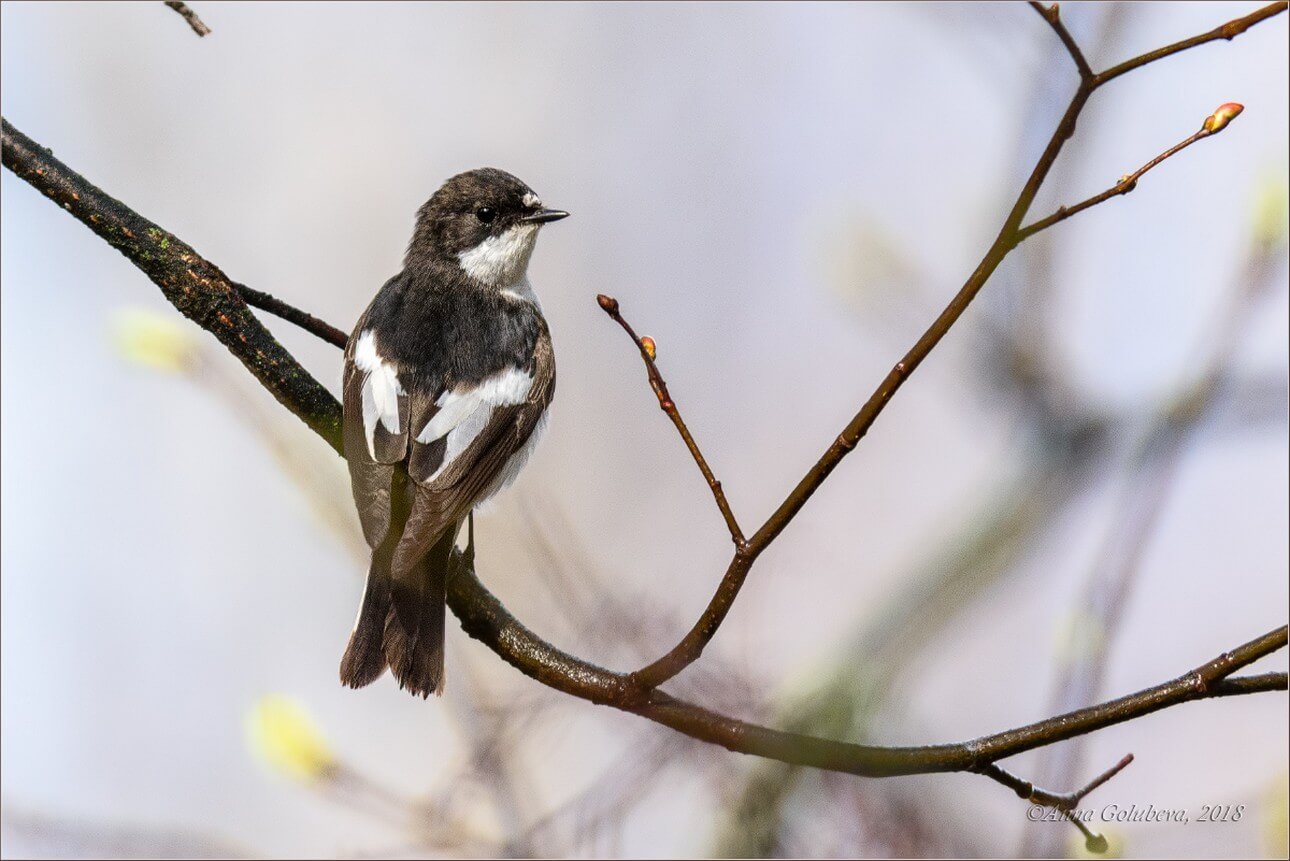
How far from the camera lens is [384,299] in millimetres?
4020

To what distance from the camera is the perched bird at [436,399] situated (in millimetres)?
3145

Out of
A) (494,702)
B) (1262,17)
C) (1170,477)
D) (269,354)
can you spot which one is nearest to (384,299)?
(269,354)

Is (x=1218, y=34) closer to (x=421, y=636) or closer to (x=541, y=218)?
(x=421, y=636)

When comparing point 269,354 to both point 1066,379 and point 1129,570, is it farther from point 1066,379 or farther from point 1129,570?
point 1066,379

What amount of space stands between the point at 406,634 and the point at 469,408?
0.71 metres

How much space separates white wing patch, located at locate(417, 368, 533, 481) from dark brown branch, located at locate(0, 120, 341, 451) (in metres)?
0.52

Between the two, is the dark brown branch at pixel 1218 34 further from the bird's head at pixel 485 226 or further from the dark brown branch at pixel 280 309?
the bird's head at pixel 485 226

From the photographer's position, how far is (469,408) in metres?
3.54

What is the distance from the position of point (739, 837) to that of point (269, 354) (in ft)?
5.31

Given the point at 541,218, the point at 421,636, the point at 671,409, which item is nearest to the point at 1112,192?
the point at 671,409

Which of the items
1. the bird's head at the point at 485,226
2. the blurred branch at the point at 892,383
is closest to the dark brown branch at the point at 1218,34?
the blurred branch at the point at 892,383

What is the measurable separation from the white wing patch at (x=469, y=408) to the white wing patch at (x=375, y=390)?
10cm

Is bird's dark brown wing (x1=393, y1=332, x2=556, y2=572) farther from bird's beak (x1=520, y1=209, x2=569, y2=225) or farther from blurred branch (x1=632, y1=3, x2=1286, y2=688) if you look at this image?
blurred branch (x1=632, y1=3, x2=1286, y2=688)

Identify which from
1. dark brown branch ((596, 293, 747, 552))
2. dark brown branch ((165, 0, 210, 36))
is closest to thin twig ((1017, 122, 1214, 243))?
dark brown branch ((596, 293, 747, 552))
